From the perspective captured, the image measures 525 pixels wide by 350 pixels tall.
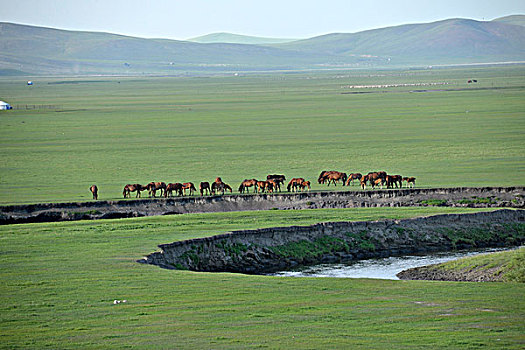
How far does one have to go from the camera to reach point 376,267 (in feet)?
84.9

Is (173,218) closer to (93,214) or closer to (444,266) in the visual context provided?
(93,214)

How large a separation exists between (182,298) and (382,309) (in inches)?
175

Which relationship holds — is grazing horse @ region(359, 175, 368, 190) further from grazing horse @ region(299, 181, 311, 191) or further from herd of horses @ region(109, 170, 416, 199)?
grazing horse @ region(299, 181, 311, 191)

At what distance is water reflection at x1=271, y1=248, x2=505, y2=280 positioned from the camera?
2470cm

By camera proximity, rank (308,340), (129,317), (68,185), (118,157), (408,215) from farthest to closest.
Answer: (118,157)
(68,185)
(408,215)
(129,317)
(308,340)

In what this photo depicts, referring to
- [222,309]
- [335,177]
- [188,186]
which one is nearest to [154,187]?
[188,186]

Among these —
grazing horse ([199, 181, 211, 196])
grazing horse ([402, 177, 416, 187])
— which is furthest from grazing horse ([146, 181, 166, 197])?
grazing horse ([402, 177, 416, 187])

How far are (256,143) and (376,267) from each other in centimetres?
3236

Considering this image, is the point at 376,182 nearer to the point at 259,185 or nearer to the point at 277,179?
the point at 277,179

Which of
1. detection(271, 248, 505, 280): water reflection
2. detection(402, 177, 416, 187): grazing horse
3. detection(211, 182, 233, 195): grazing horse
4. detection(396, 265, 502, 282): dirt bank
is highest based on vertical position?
detection(211, 182, 233, 195): grazing horse

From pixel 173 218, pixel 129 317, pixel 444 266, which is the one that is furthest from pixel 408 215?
pixel 129 317

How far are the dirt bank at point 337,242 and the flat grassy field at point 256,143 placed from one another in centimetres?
752

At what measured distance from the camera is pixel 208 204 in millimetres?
35031

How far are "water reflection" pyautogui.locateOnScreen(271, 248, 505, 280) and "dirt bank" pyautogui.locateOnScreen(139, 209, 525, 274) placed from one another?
0.68 metres
